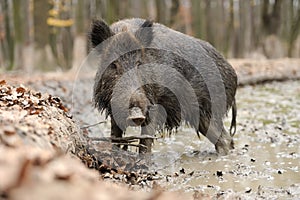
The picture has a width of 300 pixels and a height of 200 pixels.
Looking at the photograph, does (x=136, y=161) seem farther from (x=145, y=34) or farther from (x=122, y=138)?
(x=145, y=34)

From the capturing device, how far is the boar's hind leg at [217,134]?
7754 millimetres

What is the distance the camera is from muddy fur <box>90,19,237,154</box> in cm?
633

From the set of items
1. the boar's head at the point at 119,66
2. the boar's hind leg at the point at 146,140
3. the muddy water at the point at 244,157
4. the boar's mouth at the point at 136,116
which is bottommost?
the muddy water at the point at 244,157

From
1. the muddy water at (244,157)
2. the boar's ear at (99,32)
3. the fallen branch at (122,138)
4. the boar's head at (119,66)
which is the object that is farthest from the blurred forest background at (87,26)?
the fallen branch at (122,138)

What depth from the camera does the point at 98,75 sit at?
22.2 feet

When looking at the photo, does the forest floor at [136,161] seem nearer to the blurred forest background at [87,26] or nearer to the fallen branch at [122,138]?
the fallen branch at [122,138]

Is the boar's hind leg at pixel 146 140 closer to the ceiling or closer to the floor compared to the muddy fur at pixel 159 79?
closer to the floor

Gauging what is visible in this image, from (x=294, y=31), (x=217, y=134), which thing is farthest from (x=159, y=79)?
(x=294, y=31)

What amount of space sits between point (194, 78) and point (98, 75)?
54.6 inches

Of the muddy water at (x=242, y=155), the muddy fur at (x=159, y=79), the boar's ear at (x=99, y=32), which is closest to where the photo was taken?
the muddy water at (x=242, y=155)

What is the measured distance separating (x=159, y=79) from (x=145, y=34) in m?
0.60

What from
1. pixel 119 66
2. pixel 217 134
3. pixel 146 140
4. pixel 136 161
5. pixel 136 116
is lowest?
pixel 217 134

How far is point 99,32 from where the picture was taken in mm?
6816

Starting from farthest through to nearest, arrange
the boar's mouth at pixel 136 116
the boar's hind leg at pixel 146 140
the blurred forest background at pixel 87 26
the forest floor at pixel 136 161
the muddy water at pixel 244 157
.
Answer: the blurred forest background at pixel 87 26, the boar's hind leg at pixel 146 140, the muddy water at pixel 244 157, the boar's mouth at pixel 136 116, the forest floor at pixel 136 161
